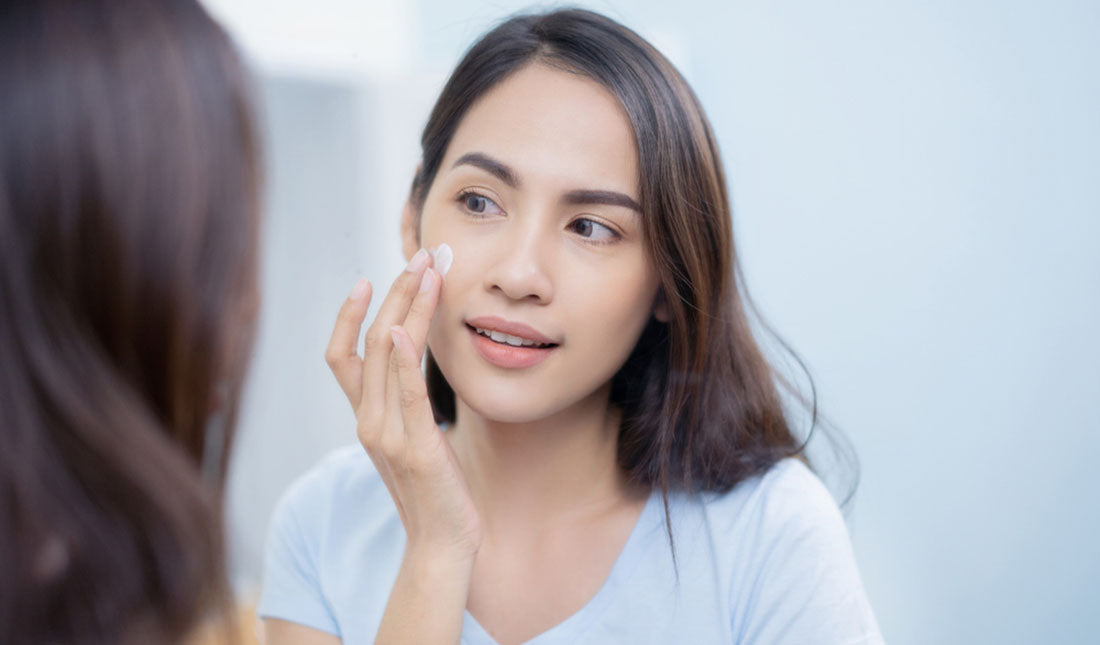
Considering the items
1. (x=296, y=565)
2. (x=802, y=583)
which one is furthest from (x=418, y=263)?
(x=802, y=583)

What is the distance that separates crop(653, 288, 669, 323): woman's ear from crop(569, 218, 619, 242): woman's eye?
12 cm

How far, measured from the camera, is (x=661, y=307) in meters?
1.11

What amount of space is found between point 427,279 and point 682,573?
1.47 feet

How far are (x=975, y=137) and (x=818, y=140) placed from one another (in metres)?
0.25

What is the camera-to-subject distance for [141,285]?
1.89ft

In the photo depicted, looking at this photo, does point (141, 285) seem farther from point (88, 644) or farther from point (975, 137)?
point (975, 137)

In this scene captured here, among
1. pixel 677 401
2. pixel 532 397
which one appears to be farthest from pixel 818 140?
pixel 532 397

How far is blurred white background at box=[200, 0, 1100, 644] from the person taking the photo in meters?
1.35

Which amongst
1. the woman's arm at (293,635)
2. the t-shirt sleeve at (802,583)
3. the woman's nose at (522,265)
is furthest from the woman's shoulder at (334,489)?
the t-shirt sleeve at (802,583)

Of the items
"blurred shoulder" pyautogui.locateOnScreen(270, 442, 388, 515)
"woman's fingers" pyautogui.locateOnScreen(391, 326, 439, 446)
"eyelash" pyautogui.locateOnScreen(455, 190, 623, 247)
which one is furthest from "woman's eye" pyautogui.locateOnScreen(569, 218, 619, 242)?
"blurred shoulder" pyautogui.locateOnScreen(270, 442, 388, 515)

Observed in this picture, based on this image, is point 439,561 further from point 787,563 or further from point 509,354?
point 787,563

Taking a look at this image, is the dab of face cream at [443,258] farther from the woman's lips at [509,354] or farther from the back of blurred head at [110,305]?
the back of blurred head at [110,305]

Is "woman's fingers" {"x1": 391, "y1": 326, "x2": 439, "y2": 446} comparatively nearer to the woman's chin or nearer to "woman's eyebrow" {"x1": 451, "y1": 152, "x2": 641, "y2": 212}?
the woman's chin

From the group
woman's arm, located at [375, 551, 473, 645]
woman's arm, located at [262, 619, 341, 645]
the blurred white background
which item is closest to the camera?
woman's arm, located at [375, 551, 473, 645]
